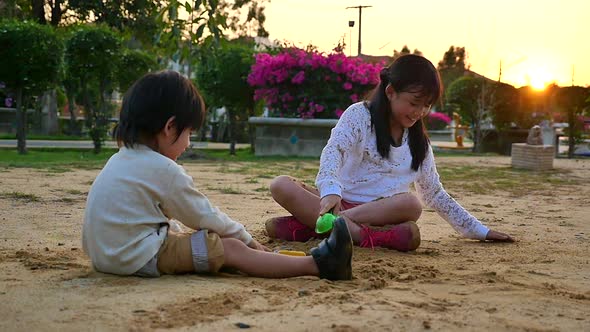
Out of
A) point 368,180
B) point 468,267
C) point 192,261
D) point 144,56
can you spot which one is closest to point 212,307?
point 192,261

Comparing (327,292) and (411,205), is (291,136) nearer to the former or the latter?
(411,205)

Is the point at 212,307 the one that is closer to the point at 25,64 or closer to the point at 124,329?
the point at 124,329

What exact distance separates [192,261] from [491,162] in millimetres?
11026

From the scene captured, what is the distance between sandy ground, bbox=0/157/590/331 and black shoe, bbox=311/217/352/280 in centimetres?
5

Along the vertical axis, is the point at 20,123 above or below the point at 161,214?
above

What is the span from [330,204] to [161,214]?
809 millimetres

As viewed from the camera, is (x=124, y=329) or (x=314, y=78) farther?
(x=314, y=78)

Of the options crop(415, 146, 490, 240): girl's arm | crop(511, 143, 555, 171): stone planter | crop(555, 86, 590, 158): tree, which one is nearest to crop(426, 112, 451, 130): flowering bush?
crop(555, 86, 590, 158): tree

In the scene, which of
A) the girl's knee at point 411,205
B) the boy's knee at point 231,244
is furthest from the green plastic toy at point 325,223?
the girl's knee at point 411,205

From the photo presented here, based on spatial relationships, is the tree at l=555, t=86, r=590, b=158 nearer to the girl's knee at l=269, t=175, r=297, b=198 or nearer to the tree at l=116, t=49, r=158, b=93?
the tree at l=116, t=49, r=158, b=93

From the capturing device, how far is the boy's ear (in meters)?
2.94

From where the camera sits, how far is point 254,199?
248 inches

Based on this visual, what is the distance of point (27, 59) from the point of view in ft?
42.9

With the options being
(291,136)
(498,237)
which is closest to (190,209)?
(498,237)
